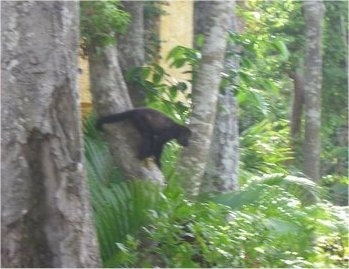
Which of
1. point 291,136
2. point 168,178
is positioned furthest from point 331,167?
point 168,178

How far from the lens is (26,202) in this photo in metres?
4.80

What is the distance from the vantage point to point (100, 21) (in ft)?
21.6

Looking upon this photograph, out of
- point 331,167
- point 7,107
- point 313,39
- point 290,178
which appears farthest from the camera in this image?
point 331,167

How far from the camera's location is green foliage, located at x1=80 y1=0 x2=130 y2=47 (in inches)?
257

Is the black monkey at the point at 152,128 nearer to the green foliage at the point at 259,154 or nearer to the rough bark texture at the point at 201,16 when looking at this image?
the rough bark texture at the point at 201,16

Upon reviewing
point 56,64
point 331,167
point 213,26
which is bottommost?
point 331,167

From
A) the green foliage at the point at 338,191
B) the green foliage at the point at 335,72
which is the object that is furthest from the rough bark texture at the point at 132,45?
the green foliage at the point at 335,72

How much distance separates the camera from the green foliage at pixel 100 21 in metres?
6.54

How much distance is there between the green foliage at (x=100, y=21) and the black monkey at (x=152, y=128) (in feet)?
1.99

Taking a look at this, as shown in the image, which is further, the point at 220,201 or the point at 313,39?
the point at 313,39

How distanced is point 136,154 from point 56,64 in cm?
211

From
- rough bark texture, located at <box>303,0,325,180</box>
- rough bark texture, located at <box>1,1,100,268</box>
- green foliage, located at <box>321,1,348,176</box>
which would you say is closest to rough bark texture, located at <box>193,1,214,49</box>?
rough bark texture, located at <box>1,1,100,268</box>

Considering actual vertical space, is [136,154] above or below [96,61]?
below

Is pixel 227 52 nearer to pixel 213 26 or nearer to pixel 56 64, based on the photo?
pixel 213 26
